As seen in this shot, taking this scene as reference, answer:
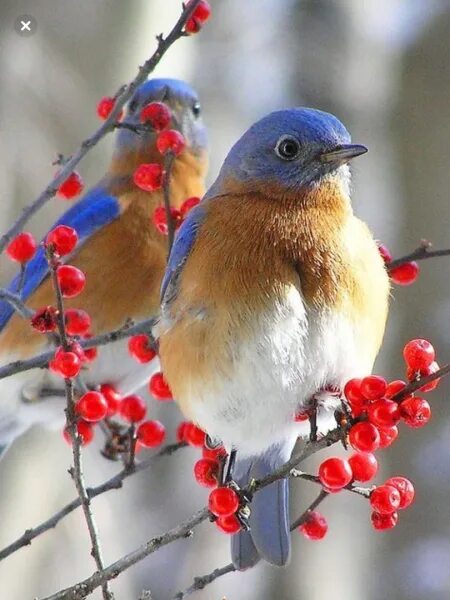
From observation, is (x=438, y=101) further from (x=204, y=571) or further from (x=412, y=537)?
(x=204, y=571)

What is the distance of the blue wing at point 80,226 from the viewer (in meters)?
2.03

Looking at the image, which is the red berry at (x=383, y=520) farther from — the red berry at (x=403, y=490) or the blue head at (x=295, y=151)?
the blue head at (x=295, y=151)

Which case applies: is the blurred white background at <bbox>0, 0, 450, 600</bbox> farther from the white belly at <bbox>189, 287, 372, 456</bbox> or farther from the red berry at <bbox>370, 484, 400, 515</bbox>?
the red berry at <bbox>370, 484, 400, 515</bbox>

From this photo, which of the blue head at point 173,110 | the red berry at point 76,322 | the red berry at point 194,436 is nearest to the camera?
the red berry at point 76,322

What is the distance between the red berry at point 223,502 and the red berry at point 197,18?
0.67 meters

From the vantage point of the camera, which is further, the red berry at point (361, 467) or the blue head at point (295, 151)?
the blue head at point (295, 151)

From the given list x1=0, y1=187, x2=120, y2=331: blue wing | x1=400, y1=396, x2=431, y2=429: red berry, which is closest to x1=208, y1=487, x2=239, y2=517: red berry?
x1=400, y1=396, x2=431, y2=429: red berry

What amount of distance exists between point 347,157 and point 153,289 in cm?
68

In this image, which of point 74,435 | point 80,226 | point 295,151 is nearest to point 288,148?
point 295,151

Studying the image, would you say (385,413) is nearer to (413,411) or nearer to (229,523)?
(413,411)

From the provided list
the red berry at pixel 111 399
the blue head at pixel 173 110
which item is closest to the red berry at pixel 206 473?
the red berry at pixel 111 399

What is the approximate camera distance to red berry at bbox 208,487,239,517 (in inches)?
47.5

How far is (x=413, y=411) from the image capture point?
1.12 meters

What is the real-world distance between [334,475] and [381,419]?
0.13 m
